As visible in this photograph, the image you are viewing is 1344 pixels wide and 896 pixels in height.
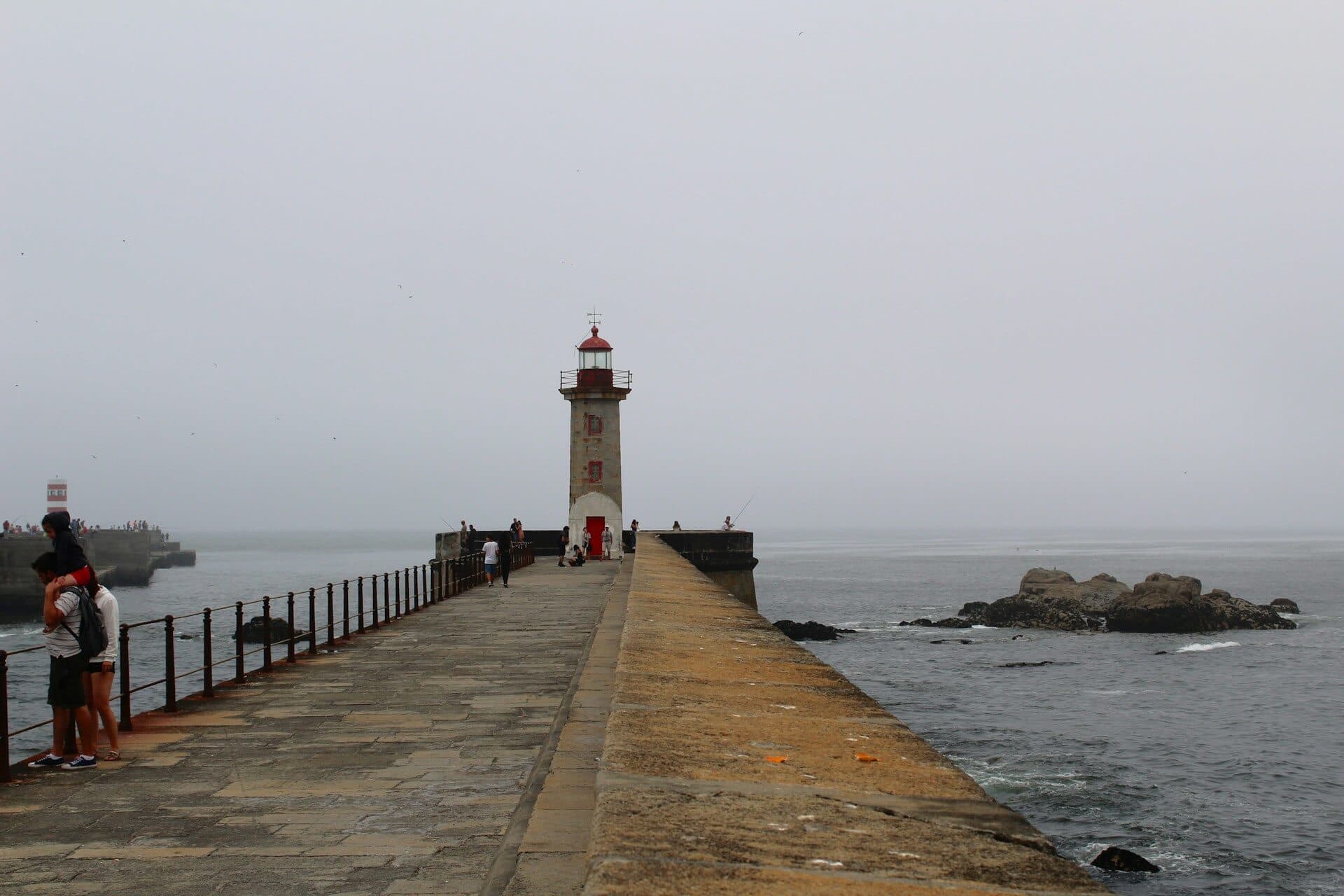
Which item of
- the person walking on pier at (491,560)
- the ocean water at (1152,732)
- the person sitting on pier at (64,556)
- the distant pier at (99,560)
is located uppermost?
the person sitting on pier at (64,556)

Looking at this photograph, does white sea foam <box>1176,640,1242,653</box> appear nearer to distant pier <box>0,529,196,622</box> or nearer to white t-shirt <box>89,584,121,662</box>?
distant pier <box>0,529,196,622</box>

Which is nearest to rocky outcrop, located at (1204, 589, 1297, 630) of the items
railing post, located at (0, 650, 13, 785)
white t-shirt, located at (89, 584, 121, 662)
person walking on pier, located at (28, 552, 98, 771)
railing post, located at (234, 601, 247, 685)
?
railing post, located at (234, 601, 247, 685)

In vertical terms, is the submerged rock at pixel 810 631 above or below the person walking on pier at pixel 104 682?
below

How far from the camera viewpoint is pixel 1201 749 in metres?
22.9

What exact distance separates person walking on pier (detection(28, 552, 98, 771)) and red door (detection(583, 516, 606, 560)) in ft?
96.0

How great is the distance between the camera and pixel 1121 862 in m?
14.9

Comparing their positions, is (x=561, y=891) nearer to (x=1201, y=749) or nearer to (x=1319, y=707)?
(x=1201, y=749)

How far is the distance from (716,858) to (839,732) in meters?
2.61

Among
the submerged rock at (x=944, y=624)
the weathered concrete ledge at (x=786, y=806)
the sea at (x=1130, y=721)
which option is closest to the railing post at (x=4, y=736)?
the weathered concrete ledge at (x=786, y=806)

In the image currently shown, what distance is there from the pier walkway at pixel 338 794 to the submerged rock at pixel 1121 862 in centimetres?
793

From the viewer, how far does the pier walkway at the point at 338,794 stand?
477 centimetres

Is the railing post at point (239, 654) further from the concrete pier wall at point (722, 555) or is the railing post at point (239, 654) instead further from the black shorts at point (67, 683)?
the concrete pier wall at point (722, 555)

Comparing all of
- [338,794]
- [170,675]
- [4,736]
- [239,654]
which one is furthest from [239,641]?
[338,794]

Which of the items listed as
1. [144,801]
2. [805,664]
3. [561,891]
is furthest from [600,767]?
[805,664]
